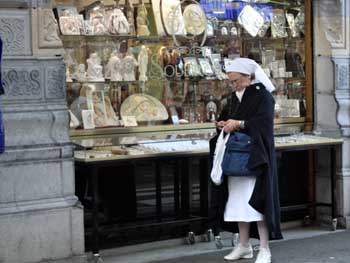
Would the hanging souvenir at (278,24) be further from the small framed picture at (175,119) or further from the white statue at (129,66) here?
the white statue at (129,66)

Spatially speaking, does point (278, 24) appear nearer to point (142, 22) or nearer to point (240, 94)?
point (142, 22)

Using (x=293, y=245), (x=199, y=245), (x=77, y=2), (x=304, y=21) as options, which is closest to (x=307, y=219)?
(x=293, y=245)

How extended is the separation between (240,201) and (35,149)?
1787 millimetres

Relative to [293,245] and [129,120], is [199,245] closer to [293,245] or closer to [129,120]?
[293,245]

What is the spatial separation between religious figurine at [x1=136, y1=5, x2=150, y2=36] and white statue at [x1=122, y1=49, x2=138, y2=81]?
9.7 inches

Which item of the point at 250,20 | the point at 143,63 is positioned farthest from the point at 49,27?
the point at 250,20

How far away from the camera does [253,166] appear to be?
6133 millimetres

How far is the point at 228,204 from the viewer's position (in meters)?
6.41

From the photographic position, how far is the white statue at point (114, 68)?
A: 7.41 meters

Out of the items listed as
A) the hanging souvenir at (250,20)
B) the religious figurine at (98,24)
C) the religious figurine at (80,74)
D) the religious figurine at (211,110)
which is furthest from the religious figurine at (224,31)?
the religious figurine at (80,74)

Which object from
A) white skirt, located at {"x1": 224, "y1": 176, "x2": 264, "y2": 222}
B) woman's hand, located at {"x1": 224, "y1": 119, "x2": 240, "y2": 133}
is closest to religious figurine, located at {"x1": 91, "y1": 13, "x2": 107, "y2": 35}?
woman's hand, located at {"x1": 224, "y1": 119, "x2": 240, "y2": 133}

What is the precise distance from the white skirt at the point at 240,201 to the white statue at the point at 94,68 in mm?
1807

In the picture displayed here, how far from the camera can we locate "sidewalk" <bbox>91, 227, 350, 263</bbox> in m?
6.82

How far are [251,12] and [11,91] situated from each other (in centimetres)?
325
